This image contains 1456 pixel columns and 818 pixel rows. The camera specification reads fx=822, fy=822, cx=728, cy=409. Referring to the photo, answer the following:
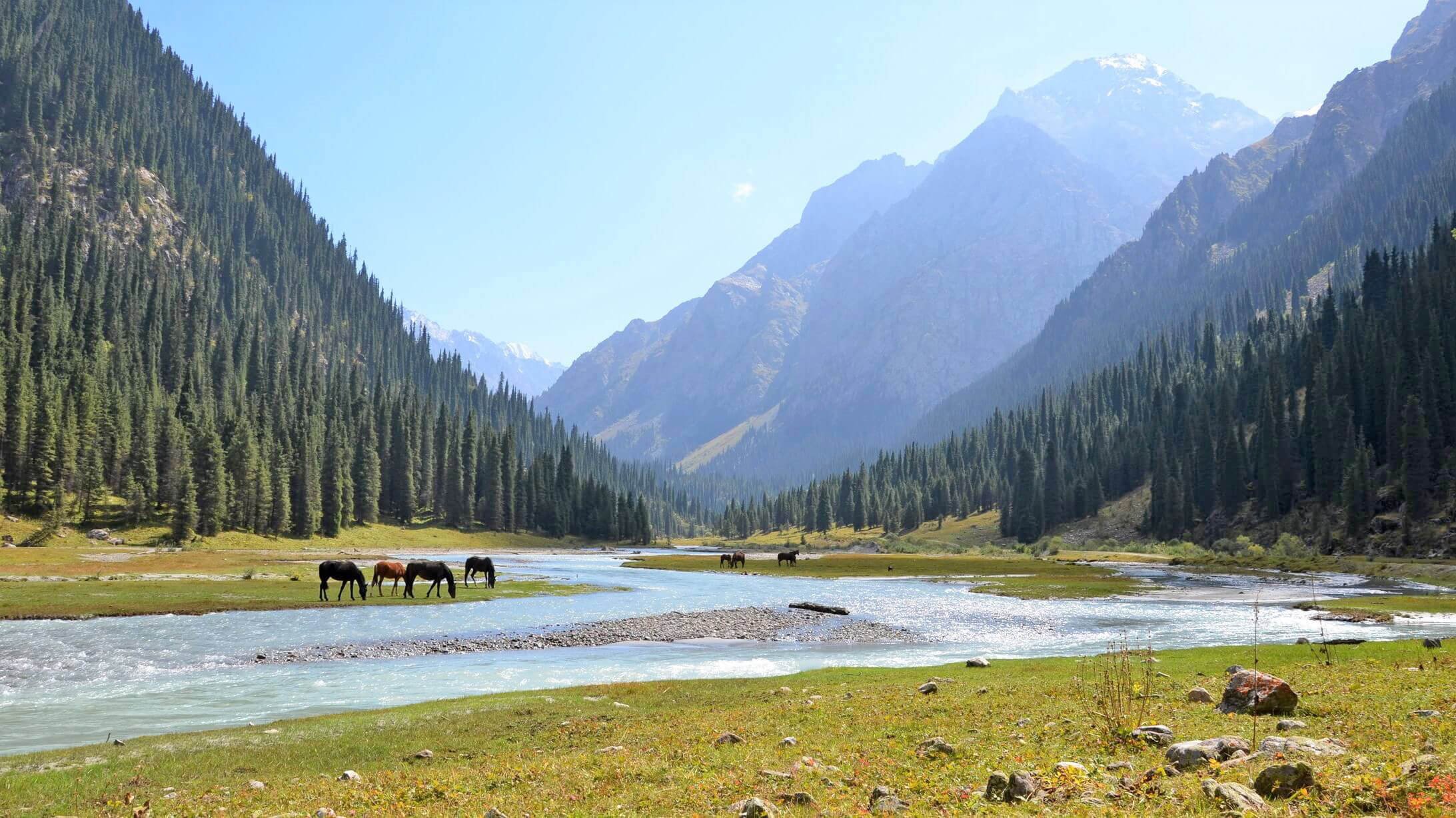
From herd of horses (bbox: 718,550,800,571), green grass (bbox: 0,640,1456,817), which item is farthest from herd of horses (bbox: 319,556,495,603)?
herd of horses (bbox: 718,550,800,571)

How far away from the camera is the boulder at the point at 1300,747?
451 inches

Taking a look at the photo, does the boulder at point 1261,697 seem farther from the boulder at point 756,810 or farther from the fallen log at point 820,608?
the fallen log at point 820,608

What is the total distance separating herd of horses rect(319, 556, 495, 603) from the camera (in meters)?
55.6

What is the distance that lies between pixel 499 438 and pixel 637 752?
190m

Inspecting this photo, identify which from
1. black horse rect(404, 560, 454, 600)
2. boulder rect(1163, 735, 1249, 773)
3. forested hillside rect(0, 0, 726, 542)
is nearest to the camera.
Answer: boulder rect(1163, 735, 1249, 773)

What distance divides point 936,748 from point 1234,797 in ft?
19.7

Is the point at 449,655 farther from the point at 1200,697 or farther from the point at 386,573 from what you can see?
the point at 386,573

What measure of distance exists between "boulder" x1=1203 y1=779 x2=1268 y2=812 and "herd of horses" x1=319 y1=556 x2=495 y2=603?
5404 centimetres

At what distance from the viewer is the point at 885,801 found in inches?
449

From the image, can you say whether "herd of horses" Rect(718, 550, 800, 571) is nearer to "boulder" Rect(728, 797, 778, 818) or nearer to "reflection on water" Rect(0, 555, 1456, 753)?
"reflection on water" Rect(0, 555, 1456, 753)

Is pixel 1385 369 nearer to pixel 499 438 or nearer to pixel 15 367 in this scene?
pixel 499 438

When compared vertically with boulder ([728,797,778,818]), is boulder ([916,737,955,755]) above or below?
below

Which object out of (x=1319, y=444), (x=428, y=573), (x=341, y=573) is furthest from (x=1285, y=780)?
(x=1319, y=444)

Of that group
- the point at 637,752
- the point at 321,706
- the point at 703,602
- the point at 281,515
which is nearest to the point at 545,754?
the point at 637,752
